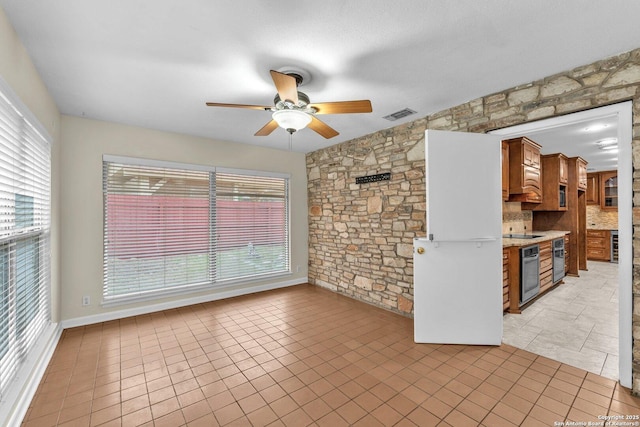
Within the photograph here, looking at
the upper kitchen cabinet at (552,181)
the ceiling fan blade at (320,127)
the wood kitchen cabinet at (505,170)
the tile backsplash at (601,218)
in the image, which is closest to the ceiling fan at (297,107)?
the ceiling fan blade at (320,127)

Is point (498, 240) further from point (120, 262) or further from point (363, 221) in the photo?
point (120, 262)

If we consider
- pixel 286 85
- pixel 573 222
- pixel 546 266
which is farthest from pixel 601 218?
pixel 286 85

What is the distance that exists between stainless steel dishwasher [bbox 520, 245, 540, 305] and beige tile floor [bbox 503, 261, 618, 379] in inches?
7.8

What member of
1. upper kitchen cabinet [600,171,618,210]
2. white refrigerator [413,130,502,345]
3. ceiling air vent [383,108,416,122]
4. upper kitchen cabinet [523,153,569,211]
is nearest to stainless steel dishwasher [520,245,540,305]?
white refrigerator [413,130,502,345]

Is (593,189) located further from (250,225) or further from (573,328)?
(250,225)

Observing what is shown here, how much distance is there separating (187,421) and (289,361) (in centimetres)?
92

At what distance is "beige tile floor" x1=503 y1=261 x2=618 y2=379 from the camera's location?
2.52 meters

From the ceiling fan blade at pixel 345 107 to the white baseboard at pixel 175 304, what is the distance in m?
3.35

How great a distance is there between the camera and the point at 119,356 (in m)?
2.63

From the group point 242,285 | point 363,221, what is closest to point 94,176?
point 242,285

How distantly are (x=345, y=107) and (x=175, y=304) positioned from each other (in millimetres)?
3611

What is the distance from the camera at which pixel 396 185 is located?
372 cm

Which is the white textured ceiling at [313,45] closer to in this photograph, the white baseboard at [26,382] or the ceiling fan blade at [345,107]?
the ceiling fan blade at [345,107]

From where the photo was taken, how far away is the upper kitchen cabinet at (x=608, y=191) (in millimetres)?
7242
